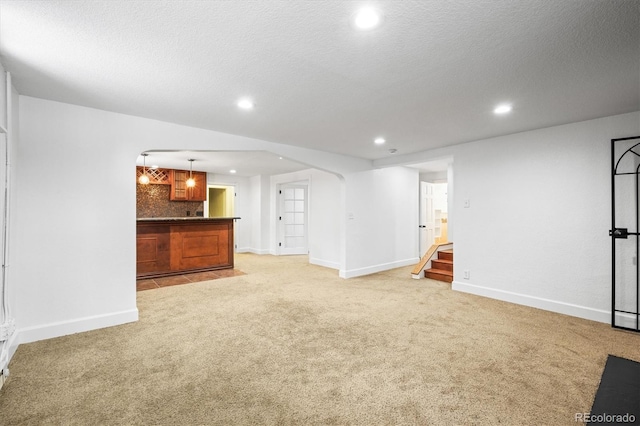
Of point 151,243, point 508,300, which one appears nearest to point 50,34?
point 151,243

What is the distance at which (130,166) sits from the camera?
335 centimetres

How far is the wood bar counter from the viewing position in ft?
17.8

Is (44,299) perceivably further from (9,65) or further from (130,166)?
(9,65)

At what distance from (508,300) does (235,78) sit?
438 cm

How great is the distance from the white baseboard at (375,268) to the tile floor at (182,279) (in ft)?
6.92

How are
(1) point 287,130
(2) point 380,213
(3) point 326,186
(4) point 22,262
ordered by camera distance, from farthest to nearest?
(3) point 326,186
(2) point 380,213
(1) point 287,130
(4) point 22,262

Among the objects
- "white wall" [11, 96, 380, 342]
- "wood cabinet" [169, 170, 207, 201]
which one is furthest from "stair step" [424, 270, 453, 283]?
"wood cabinet" [169, 170, 207, 201]

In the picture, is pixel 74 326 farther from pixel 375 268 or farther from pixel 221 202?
pixel 221 202

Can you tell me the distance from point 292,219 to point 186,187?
120 inches

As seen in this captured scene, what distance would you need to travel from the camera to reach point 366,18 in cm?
165

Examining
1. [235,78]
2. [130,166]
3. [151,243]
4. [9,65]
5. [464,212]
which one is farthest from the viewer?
[151,243]

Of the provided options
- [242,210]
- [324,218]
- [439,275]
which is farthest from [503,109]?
[242,210]

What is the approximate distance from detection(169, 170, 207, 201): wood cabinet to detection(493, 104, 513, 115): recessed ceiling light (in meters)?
7.32

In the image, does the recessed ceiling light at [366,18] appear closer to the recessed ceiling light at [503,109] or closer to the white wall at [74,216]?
the recessed ceiling light at [503,109]
